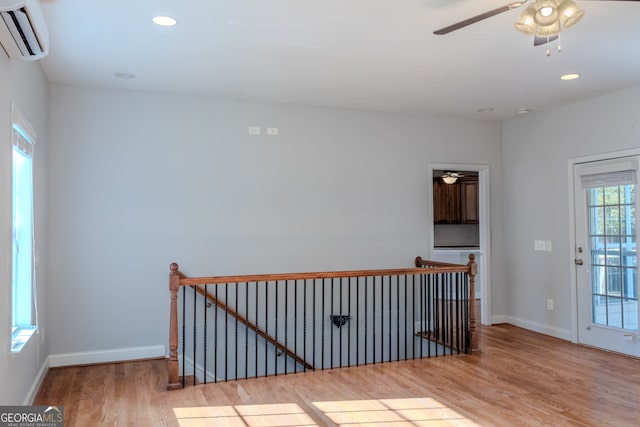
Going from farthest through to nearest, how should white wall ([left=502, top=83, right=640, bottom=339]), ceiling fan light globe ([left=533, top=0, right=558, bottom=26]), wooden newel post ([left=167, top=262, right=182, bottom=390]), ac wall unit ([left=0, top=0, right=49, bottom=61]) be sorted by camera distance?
white wall ([left=502, top=83, right=640, bottom=339])
wooden newel post ([left=167, top=262, right=182, bottom=390])
ceiling fan light globe ([left=533, top=0, right=558, bottom=26])
ac wall unit ([left=0, top=0, right=49, bottom=61])

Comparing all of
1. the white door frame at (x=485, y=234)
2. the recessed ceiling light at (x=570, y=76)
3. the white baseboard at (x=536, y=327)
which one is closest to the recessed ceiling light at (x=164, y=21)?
the recessed ceiling light at (x=570, y=76)

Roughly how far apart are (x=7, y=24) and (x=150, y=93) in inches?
98.9

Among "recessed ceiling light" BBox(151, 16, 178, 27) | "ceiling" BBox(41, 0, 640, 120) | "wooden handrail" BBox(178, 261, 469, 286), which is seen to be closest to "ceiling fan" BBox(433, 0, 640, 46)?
"ceiling" BBox(41, 0, 640, 120)

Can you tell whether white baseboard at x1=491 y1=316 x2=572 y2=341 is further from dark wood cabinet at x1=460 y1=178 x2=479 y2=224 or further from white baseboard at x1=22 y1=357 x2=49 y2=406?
white baseboard at x1=22 y1=357 x2=49 y2=406

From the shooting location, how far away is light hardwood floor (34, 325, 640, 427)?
11.0 feet

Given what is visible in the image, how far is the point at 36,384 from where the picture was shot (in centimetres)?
396

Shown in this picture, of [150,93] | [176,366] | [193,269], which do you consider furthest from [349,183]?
[176,366]

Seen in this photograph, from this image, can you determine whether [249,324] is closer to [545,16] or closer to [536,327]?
[536,327]

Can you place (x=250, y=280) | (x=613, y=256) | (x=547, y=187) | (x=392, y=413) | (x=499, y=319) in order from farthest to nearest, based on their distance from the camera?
(x=499, y=319)
(x=547, y=187)
(x=613, y=256)
(x=250, y=280)
(x=392, y=413)

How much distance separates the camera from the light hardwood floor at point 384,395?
3350 mm

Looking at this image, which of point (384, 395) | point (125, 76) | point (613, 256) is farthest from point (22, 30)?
point (613, 256)

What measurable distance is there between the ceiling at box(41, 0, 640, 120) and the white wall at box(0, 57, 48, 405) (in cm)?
38

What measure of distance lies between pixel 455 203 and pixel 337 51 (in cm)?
600

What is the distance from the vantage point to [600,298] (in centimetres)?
529
